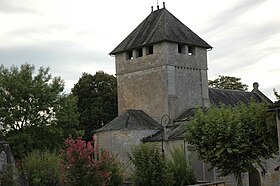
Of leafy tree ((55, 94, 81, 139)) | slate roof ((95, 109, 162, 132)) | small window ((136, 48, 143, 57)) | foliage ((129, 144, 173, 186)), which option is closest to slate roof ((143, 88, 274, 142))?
slate roof ((95, 109, 162, 132))

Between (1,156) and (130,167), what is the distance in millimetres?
10171

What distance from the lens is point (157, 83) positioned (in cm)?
3662

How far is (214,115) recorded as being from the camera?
2395 centimetres

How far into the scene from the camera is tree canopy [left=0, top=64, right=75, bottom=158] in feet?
114

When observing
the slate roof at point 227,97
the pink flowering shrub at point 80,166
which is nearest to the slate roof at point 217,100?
the slate roof at point 227,97

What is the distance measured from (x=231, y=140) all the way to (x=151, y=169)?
4755 mm

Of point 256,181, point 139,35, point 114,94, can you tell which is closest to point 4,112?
point 139,35

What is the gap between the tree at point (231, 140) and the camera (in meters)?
22.5

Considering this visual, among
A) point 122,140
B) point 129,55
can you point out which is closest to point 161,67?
point 129,55

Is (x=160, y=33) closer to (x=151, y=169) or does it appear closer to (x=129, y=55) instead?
(x=129, y=55)

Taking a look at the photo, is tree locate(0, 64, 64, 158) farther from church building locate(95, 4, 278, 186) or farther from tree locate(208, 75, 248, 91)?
tree locate(208, 75, 248, 91)

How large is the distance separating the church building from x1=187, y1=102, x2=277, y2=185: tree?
29.6 ft

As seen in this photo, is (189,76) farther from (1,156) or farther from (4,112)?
(1,156)

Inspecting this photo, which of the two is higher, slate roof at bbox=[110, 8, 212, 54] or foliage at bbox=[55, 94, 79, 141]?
slate roof at bbox=[110, 8, 212, 54]
